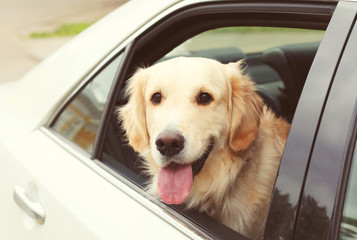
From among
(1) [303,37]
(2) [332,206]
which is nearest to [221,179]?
(2) [332,206]

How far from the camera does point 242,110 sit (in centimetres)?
206

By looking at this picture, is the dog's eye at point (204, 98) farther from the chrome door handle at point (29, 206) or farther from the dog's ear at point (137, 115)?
the chrome door handle at point (29, 206)

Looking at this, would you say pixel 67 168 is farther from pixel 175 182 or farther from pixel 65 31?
pixel 65 31

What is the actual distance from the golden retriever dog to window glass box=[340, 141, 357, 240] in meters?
0.57

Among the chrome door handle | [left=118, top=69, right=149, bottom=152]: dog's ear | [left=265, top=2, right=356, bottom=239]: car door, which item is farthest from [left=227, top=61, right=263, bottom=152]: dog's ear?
the chrome door handle

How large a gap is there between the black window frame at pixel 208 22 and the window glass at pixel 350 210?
40 cm

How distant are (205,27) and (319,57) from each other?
2.77 feet

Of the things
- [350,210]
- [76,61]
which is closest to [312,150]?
[350,210]

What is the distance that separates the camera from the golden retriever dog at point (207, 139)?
1914 mm

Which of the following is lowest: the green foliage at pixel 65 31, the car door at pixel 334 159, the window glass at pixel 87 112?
the car door at pixel 334 159

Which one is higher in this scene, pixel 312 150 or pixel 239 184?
pixel 239 184

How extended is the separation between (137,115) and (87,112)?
263 millimetres

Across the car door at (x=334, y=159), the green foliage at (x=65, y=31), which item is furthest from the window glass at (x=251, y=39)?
the green foliage at (x=65, y=31)

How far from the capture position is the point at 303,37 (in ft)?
11.1
